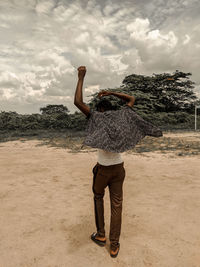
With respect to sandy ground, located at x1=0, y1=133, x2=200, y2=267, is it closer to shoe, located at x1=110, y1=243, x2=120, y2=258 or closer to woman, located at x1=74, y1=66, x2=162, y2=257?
shoe, located at x1=110, y1=243, x2=120, y2=258

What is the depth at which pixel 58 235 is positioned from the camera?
3.06 meters

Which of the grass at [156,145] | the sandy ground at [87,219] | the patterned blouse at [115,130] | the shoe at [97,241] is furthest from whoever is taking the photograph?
the grass at [156,145]

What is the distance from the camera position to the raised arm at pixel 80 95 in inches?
91.5

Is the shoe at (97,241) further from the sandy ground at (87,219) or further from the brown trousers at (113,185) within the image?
the brown trousers at (113,185)

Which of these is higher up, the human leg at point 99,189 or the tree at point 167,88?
the tree at point 167,88

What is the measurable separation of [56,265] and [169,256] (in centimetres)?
136

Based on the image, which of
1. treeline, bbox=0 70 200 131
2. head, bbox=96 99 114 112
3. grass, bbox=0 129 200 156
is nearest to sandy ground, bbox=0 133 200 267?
head, bbox=96 99 114 112

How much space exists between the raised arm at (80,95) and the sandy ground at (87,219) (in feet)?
5.88

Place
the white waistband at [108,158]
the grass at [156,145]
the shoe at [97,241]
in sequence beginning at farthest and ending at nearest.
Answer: the grass at [156,145] < the shoe at [97,241] < the white waistband at [108,158]

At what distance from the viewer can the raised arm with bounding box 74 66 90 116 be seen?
2324 mm

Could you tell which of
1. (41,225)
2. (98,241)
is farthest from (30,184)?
(98,241)

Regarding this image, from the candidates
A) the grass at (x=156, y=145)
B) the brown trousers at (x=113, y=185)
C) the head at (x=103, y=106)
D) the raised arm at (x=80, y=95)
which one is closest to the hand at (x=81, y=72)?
the raised arm at (x=80, y=95)

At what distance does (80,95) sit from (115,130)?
21.9 inches

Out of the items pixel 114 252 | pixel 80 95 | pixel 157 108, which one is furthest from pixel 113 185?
pixel 157 108
